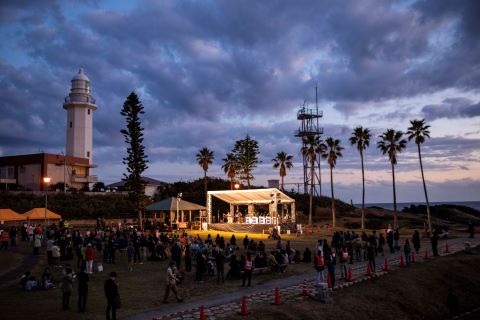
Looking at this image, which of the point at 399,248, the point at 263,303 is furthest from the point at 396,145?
the point at 263,303

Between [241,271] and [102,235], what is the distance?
1350 cm

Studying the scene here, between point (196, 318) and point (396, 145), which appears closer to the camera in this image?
point (196, 318)

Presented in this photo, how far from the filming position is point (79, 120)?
2505 inches

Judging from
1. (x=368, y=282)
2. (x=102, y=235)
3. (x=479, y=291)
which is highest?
(x=102, y=235)

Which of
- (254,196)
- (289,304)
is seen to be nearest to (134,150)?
(254,196)

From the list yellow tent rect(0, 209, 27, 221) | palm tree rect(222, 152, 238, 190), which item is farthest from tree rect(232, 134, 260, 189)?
yellow tent rect(0, 209, 27, 221)

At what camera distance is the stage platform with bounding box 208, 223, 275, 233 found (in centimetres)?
3857

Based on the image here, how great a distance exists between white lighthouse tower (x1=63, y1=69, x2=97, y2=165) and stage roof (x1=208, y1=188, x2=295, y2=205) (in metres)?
30.7

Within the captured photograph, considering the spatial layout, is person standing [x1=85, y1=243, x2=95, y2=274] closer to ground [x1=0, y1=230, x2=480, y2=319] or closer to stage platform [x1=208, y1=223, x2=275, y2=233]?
ground [x1=0, y1=230, x2=480, y2=319]

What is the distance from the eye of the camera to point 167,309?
1351cm

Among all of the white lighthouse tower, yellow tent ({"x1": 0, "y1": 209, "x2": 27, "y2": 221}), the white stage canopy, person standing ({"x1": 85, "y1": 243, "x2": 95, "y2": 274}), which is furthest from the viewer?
the white lighthouse tower

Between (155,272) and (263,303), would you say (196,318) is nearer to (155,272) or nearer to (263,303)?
(263,303)

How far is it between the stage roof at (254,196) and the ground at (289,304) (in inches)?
646

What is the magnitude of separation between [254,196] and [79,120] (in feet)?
122
